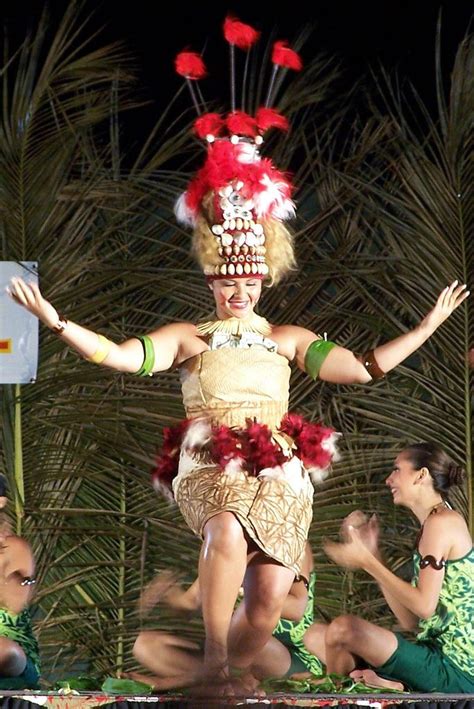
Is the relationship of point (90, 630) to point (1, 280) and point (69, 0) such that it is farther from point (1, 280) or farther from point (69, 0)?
point (69, 0)

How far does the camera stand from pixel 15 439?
17.6ft

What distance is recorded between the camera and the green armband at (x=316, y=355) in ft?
13.6

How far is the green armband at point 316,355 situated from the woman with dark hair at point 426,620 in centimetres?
65

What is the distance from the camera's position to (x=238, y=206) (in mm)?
4098

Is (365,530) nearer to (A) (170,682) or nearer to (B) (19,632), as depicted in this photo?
(A) (170,682)

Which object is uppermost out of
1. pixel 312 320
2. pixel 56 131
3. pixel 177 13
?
pixel 177 13

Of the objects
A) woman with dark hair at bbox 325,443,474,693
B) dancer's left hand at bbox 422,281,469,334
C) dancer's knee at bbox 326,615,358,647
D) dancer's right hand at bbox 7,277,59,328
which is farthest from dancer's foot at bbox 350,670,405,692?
dancer's right hand at bbox 7,277,59,328

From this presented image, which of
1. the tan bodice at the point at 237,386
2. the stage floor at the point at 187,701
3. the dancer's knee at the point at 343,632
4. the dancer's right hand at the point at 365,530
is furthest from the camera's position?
the dancer's right hand at the point at 365,530

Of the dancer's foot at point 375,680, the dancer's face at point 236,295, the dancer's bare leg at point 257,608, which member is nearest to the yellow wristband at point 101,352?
the dancer's face at point 236,295

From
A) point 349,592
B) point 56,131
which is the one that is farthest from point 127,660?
point 56,131

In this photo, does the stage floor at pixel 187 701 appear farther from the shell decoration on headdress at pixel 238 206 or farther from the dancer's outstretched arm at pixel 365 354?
the shell decoration on headdress at pixel 238 206

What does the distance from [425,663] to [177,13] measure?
252cm

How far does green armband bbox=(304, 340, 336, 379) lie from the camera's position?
416 centimetres

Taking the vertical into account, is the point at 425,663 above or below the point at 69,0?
below
